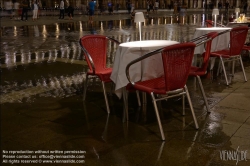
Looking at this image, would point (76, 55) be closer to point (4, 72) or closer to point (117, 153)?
point (4, 72)

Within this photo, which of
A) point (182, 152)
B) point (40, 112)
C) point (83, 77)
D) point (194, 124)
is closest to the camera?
point (182, 152)

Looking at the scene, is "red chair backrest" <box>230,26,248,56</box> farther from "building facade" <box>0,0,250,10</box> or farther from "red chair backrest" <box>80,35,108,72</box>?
"building facade" <box>0,0,250,10</box>

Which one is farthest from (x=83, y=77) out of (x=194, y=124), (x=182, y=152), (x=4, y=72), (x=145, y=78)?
(x=182, y=152)

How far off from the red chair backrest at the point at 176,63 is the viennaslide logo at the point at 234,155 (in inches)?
39.1

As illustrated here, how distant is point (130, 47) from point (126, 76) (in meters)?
0.44

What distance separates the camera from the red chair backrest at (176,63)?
379 cm

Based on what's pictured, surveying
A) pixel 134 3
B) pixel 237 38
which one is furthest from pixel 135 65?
pixel 134 3

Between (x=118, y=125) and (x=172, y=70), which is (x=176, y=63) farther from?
(x=118, y=125)

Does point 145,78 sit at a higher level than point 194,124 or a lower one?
higher

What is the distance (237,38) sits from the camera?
624 cm

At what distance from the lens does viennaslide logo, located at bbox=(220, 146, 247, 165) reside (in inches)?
137

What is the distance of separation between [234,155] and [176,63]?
124 cm

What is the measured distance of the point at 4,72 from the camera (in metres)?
7.91

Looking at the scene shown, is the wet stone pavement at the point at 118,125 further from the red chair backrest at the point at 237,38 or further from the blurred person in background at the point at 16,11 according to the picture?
the blurred person in background at the point at 16,11
